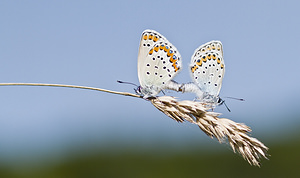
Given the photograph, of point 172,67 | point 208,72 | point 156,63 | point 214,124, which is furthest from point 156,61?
point 214,124

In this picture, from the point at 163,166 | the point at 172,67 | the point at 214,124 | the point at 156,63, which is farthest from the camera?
the point at 163,166

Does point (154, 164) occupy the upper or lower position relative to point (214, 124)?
lower

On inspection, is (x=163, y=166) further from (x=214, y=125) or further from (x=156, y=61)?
(x=214, y=125)

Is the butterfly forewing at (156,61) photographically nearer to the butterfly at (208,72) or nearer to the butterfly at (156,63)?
the butterfly at (156,63)

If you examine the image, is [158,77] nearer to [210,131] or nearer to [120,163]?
[210,131]

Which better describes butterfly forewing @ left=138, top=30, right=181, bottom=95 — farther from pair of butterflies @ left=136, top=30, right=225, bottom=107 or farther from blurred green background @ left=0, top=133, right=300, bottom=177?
blurred green background @ left=0, top=133, right=300, bottom=177

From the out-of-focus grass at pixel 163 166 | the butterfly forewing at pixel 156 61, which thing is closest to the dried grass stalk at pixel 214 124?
the butterfly forewing at pixel 156 61

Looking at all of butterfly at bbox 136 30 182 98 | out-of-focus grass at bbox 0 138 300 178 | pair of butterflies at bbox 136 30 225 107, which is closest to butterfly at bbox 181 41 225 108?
pair of butterflies at bbox 136 30 225 107
